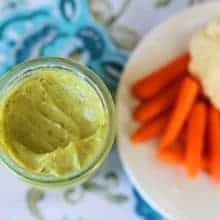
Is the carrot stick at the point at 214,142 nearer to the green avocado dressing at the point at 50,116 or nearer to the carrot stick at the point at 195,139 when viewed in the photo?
the carrot stick at the point at 195,139

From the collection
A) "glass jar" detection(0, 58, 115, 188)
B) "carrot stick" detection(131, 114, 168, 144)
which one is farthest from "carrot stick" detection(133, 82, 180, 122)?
"glass jar" detection(0, 58, 115, 188)

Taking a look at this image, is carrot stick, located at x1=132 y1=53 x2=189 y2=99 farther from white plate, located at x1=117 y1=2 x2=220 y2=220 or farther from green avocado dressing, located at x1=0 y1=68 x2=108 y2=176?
green avocado dressing, located at x1=0 y1=68 x2=108 y2=176

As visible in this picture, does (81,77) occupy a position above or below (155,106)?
above

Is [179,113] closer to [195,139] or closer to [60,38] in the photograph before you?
[195,139]

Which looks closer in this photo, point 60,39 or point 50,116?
point 50,116

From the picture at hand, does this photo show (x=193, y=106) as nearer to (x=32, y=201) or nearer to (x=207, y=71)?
(x=207, y=71)

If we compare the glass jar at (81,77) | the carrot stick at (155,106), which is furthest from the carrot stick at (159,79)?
the glass jar at (81,77)

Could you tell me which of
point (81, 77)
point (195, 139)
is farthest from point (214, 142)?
point (81, 77)
